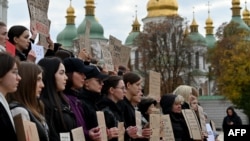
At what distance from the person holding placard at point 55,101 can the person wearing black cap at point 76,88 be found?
0.20m

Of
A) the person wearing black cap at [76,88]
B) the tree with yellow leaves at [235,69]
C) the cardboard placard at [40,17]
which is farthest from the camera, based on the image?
the tree with yellow leaves at [235,69]

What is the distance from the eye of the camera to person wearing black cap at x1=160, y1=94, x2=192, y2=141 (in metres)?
7.46

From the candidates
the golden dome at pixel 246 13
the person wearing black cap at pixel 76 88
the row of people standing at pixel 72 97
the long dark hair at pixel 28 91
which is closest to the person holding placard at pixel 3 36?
the row of people standing at pixel 72 97

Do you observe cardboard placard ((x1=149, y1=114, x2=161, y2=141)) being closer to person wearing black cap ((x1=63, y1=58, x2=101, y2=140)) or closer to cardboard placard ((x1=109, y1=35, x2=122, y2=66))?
person wearing black cap ((x1=63, y1=58, x2=101, y2=140))

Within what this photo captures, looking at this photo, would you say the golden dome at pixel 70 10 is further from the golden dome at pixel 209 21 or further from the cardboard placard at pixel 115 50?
the cardboard placard at pixel 115 50

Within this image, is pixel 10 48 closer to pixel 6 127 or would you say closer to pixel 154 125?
pixel 154 125

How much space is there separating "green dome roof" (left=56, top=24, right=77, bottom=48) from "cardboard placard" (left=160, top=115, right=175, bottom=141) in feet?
209

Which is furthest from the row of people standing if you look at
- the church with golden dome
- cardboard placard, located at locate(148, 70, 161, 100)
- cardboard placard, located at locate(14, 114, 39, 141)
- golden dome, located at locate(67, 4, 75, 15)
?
golden dome, located at locate(67, 4, 75, 15)

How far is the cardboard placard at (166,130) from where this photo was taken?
690 cm

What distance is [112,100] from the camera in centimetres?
588

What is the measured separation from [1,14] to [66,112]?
35590mm

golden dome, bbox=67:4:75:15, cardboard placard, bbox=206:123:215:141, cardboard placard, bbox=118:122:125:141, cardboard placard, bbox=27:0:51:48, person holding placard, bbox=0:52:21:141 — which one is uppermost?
golden dome, bbox=67:4:75:15

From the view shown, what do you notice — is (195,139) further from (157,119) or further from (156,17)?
(156,17)

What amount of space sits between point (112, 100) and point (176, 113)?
188 centimetres
